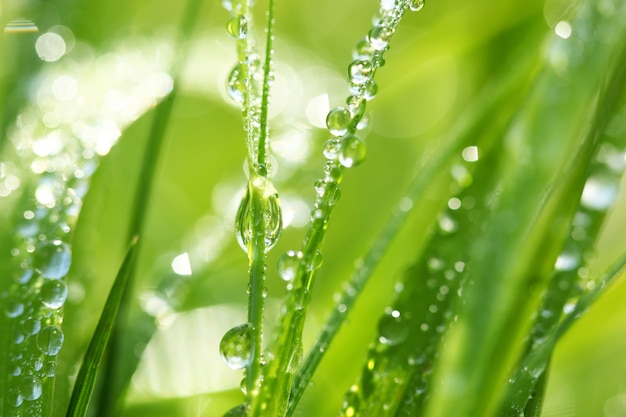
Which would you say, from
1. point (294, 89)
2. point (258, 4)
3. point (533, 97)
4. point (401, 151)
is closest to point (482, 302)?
point (533, 97)

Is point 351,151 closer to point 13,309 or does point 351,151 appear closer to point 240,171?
point 13,309

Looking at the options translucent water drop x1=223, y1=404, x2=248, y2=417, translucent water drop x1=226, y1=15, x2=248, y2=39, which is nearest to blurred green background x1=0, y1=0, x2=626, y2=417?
translucent water drop x1=223, y1=404, x2=248, y2=417

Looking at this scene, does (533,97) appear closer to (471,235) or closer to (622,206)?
(471,235)

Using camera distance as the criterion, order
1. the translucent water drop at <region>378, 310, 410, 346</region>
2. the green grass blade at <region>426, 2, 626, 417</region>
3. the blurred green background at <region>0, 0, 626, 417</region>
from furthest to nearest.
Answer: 1. the blurred green background at <region>0, 0, 626, 417</region>
2. the translucent water drop at <region>378, 310, 410, 346</region>
3. the green grass blade at <region>426, 2, 626, 417</region>

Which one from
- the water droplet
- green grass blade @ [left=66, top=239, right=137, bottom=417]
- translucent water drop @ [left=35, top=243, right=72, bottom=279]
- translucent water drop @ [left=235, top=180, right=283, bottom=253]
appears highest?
the water droplet

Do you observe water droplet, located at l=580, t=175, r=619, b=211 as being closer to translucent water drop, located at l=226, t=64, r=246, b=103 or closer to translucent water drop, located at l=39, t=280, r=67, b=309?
translucent water drop, located at l=226, t=64, r=246, b=103

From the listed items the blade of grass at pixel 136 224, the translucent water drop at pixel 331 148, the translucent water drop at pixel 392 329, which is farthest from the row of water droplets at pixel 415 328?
the blade of grass at pixel 136 224
